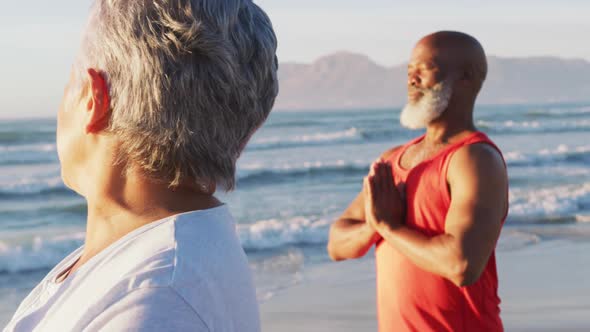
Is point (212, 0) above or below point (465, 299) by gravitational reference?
above

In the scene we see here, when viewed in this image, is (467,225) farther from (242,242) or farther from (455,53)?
(242,242)

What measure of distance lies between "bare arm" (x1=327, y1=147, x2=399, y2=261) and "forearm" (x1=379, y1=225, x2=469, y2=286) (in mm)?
175

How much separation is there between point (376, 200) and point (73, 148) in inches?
52.0

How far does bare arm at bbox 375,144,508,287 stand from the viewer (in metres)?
2.37

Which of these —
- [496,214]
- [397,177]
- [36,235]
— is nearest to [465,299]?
[496,214]

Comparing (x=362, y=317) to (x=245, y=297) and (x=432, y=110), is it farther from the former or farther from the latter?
(x=245, y=297)

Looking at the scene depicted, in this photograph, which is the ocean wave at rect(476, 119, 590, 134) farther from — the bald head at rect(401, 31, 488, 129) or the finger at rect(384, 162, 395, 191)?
the finger at rect(384, 162, 395, 191)

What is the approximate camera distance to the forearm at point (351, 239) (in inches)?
107

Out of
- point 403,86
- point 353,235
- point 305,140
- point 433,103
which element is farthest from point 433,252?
point 403,86

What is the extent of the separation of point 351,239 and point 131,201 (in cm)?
150

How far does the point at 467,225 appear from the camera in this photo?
238cm

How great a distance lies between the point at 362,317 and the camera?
6.76m

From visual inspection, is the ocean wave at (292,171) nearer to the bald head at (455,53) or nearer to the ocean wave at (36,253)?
the ocean wave at (36,253)

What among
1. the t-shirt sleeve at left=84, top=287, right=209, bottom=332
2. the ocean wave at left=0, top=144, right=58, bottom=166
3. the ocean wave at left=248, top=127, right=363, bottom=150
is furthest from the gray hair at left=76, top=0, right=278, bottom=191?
the ocean wave at left=248, top=127, right=363, bottom=150
